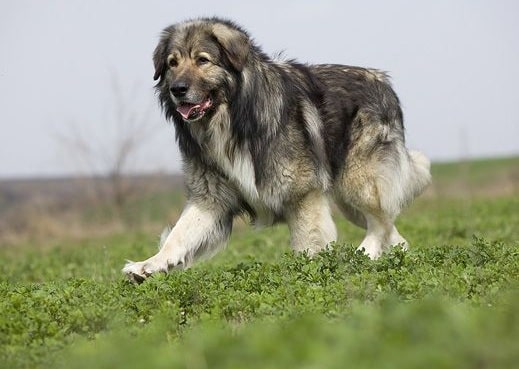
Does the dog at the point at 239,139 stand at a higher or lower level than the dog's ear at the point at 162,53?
lower

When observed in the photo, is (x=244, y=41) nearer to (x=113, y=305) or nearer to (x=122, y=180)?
(x=113, y=305)

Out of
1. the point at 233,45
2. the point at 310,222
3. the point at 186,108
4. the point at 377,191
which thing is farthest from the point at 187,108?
the point at 377,191

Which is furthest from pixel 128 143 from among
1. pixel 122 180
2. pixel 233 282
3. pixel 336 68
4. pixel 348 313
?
pixel 348 313

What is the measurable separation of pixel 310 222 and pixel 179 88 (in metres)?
1.72

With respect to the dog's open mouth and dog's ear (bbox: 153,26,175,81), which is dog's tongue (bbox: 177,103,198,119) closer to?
the dog's open mouth

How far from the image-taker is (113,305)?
5285 millimetres

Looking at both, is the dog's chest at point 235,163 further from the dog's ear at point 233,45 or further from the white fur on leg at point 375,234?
the white fur on leg at point 375,234

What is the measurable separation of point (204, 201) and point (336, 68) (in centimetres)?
219

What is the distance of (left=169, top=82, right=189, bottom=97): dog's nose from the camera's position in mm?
6789

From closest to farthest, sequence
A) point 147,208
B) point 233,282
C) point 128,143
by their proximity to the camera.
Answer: point 233,282 → point 147,208 → point 128,143

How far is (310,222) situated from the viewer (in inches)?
292

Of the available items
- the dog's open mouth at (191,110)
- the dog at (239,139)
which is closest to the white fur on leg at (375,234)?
the dog at (239,139)

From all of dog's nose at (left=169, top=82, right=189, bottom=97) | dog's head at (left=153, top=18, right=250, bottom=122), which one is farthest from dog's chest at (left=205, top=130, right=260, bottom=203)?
dog's nose at (left=169, top=82, right=189, bottom=97)

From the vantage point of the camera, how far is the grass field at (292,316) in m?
3.02
